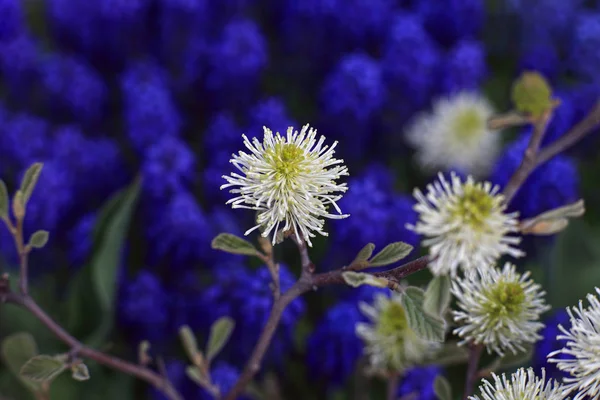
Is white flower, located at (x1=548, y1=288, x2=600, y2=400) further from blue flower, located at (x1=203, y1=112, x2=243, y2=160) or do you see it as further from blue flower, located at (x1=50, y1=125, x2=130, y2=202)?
blue flower, located at (x1=50, y1=125, x2=130, y2=202)

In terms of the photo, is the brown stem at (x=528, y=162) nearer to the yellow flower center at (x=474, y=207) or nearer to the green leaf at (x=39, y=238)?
the yellow flower center at (x=474, y=207)

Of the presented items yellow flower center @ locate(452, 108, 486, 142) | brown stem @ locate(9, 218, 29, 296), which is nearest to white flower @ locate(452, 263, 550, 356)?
brown stem @ locate(9, 218, 29, 296)

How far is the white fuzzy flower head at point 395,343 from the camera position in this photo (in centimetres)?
47

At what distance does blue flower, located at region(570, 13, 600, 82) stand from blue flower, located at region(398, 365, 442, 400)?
406 mm

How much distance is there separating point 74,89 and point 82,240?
19 centimetres

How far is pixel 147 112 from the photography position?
0.74 meters

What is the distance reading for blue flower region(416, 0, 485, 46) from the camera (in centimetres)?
87

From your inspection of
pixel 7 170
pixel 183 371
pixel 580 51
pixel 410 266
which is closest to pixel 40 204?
pixel 7 170

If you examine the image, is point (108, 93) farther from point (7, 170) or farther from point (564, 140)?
point (564, 140)

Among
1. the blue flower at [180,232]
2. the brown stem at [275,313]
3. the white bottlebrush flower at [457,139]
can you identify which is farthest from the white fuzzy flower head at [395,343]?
the white bottlebrush flower at [457,139]

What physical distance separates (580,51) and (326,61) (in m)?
0.27

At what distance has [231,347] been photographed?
616mm

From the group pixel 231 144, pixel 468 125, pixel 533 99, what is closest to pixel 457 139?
pixel 468 125

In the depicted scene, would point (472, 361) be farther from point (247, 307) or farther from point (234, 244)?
point (247, 307)
